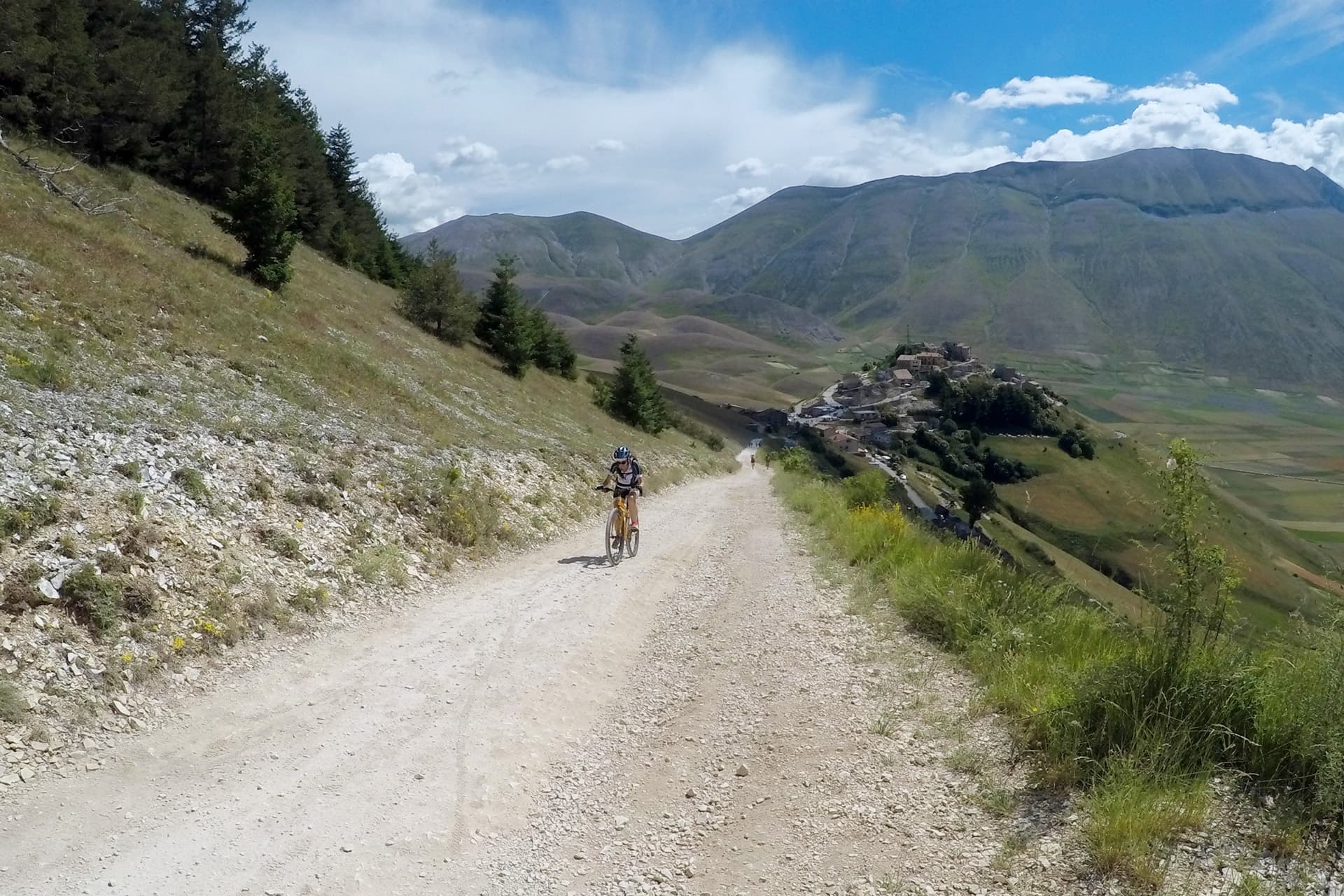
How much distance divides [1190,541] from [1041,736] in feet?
6.10

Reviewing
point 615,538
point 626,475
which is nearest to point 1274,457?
point 626,475

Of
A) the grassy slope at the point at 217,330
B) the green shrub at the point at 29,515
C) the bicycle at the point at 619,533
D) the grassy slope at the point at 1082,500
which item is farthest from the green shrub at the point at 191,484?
the grassy slope at the point at 1082,500

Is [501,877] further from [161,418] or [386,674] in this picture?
[161,418]

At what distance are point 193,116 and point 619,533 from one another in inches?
1580

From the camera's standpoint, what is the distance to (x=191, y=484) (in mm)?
10312

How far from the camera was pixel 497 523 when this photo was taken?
15727mm

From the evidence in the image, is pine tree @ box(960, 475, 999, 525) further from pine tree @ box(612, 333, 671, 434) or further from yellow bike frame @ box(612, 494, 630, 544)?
yellow bike frame @ box(612, 494, 630, 544)

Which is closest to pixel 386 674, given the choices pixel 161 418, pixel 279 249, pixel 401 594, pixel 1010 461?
pixel 401 594

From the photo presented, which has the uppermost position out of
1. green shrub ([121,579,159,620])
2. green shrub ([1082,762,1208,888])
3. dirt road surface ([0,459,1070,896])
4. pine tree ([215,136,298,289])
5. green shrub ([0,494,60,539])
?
pine tree ([215,136,298,289])

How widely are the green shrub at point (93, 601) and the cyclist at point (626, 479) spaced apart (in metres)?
9.29

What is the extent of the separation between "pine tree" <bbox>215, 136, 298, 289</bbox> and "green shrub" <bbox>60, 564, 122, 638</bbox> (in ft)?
76.7

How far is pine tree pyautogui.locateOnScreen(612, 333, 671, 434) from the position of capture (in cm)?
5200

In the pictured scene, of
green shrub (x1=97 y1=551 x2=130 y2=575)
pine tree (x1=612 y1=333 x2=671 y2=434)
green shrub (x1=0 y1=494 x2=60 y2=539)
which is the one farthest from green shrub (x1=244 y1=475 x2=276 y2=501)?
pine tree (x1=612 y1=333 x2=671 y2=434)

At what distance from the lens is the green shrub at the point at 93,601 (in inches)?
293
